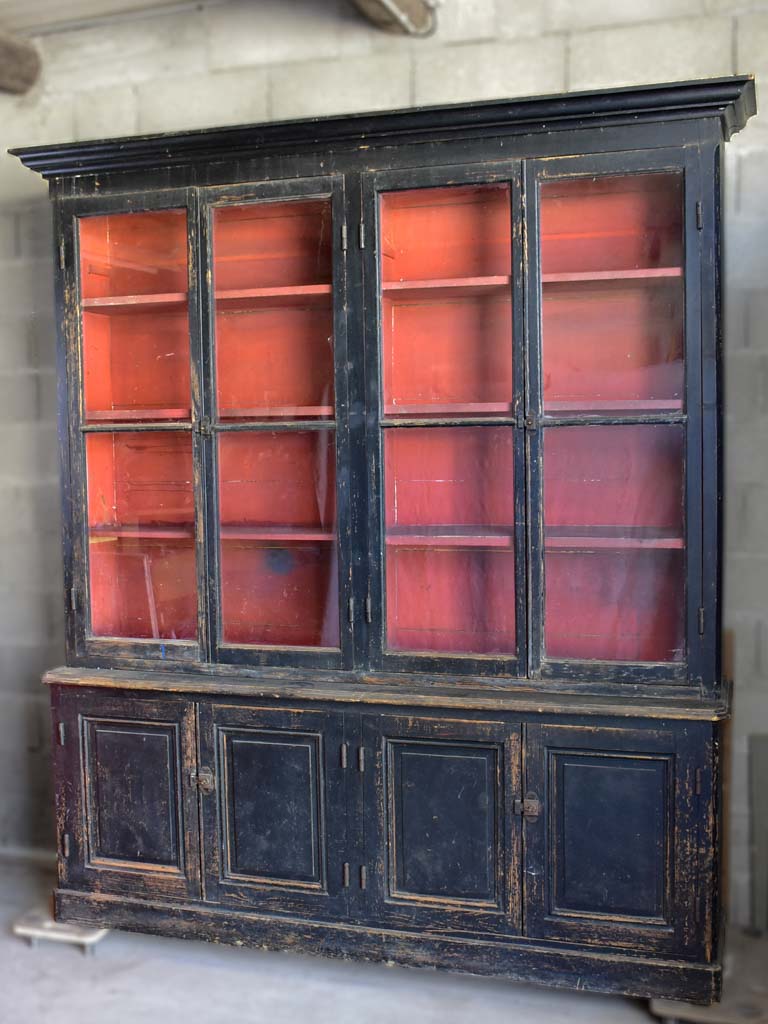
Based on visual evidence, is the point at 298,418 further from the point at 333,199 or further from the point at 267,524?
A: the point at 333,199

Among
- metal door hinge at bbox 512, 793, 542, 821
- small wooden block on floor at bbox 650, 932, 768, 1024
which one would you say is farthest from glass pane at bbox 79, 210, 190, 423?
small wooden block on floor at bbox 650, 932, 768, 1024

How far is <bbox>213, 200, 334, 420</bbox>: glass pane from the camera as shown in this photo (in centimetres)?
295

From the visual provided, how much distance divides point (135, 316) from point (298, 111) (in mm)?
955

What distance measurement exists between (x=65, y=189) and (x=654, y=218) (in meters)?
1.75

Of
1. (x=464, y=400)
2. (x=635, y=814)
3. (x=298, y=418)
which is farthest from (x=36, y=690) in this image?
(x=635, y=814)

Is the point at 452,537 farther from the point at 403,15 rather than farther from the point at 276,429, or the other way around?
the point at 403,15

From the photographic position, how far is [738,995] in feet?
9.17

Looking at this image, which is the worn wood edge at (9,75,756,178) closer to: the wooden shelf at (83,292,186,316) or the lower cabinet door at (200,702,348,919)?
the wooden shelf at (83,292,186,316)

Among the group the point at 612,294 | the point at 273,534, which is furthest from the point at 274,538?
the point at 612,294

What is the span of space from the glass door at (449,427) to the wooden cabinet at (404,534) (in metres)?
0.01

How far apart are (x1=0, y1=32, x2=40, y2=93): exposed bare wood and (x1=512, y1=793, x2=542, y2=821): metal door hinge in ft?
10.1

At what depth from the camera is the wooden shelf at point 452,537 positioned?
285 cm

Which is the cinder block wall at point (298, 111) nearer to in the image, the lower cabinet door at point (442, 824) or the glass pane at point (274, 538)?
the lower cabinet door at point (442, 824)

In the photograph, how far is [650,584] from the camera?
9.05 ft
